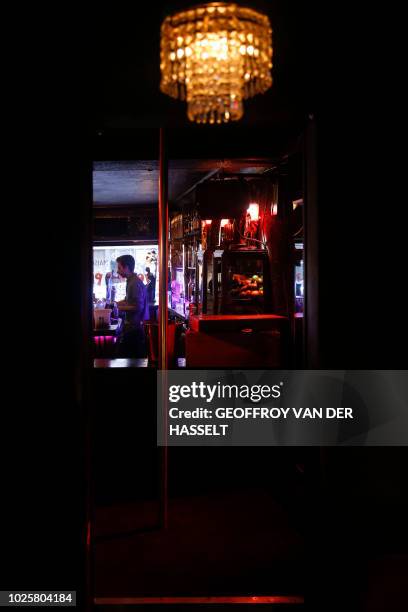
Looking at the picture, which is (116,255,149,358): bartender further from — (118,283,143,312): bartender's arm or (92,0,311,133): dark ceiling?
(92,0,311,133): dark ceiling

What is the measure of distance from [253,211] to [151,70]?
382 cm

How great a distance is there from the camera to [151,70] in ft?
9.71

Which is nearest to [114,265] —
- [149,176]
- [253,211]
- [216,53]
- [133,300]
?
[149,176]

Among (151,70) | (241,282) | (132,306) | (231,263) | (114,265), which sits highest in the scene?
(151,70)

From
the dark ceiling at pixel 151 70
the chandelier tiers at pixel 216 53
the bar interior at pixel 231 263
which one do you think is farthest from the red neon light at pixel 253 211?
the chandelier tiers at pixel 216 53

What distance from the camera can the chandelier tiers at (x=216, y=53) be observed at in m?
2.11

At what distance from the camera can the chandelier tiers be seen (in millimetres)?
2105

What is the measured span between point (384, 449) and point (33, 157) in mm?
2661

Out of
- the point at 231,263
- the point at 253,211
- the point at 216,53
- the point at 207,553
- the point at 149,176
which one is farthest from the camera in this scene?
the point at 149,176

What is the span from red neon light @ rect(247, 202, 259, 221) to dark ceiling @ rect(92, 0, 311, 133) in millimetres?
3543

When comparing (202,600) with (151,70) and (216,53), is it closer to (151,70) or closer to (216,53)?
(216,53)

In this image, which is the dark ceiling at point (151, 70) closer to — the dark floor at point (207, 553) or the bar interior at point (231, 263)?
the bar interior at point (231, 263)

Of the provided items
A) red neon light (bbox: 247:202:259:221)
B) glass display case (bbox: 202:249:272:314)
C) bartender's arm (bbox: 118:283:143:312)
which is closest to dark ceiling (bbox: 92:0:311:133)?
glass display case (bbox: 202:249:272:314)

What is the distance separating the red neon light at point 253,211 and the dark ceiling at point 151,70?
3543 mm
